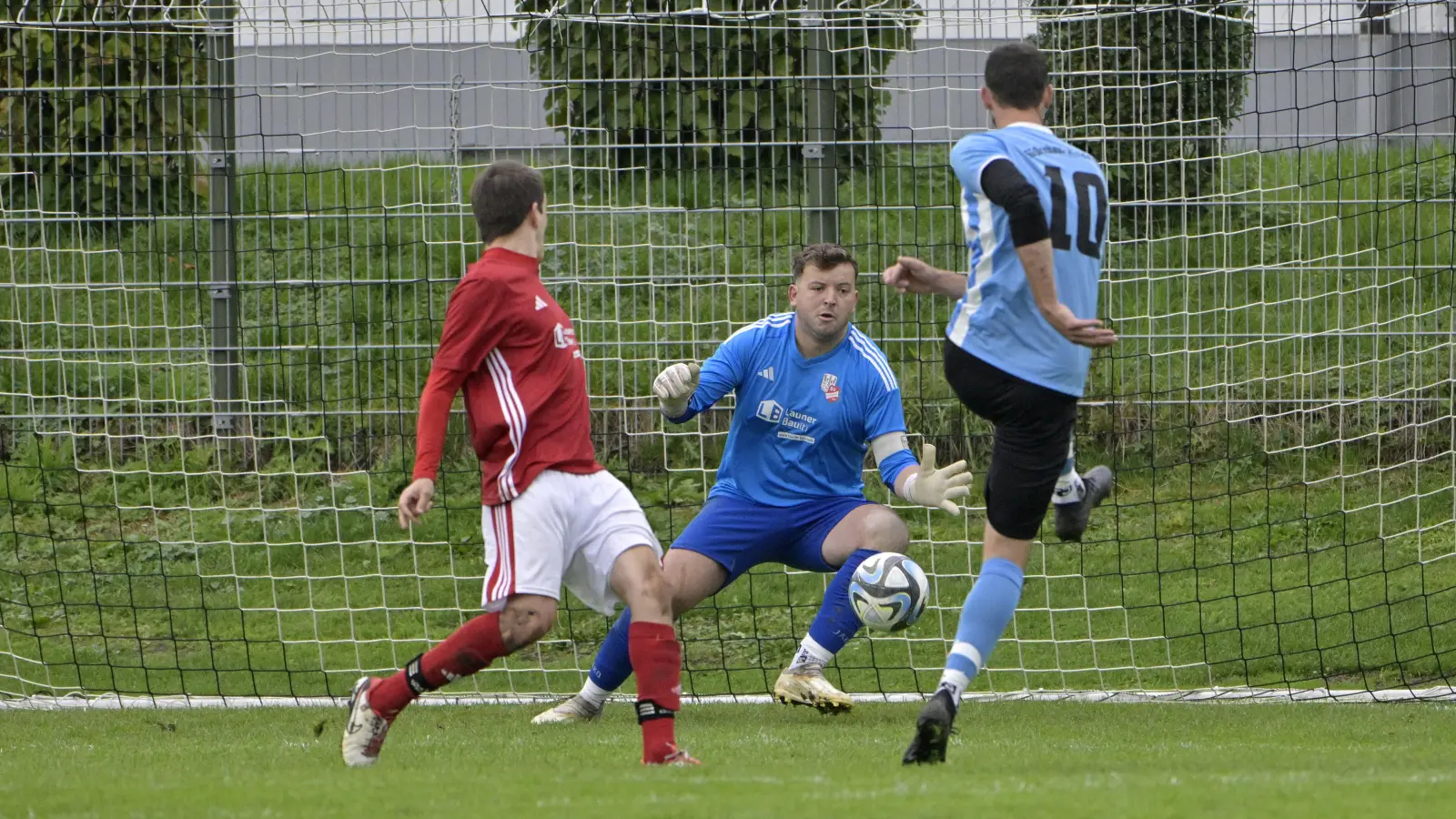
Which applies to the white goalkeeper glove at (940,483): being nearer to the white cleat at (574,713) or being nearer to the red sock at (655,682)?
the red sock at (655,682)


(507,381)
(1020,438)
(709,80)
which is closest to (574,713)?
(507,381)

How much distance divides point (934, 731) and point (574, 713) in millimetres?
2513

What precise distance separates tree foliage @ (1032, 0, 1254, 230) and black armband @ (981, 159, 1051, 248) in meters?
3.90

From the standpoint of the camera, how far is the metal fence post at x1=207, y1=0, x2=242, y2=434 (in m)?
8.80

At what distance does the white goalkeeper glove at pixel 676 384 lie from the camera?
6219 millimetres

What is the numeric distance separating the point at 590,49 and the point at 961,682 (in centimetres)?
493

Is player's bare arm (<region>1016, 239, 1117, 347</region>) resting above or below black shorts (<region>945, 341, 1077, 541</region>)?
above

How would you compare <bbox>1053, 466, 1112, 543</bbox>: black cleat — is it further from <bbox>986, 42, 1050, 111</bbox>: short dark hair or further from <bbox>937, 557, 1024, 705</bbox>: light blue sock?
<bbox>986, 42, 1050, 111</bbox>: short dark hair

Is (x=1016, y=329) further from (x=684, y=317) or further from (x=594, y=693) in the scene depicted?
(x=684, y=317)

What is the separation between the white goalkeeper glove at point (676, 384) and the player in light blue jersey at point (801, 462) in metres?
0.31

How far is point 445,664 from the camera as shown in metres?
4.88

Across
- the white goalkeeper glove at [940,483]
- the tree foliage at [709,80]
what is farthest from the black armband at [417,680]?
the tree foliage at [709,80]

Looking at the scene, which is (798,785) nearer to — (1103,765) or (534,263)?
(1103,765)

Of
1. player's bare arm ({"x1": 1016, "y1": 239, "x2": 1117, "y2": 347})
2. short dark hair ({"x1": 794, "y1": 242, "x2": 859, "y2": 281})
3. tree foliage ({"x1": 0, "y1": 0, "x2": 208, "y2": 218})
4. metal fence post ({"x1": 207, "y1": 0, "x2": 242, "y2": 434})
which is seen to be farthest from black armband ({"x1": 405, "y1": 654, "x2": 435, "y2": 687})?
tree foliage ({"x1": 0, "y1": 0, "x2": 208, "y2": 218})
